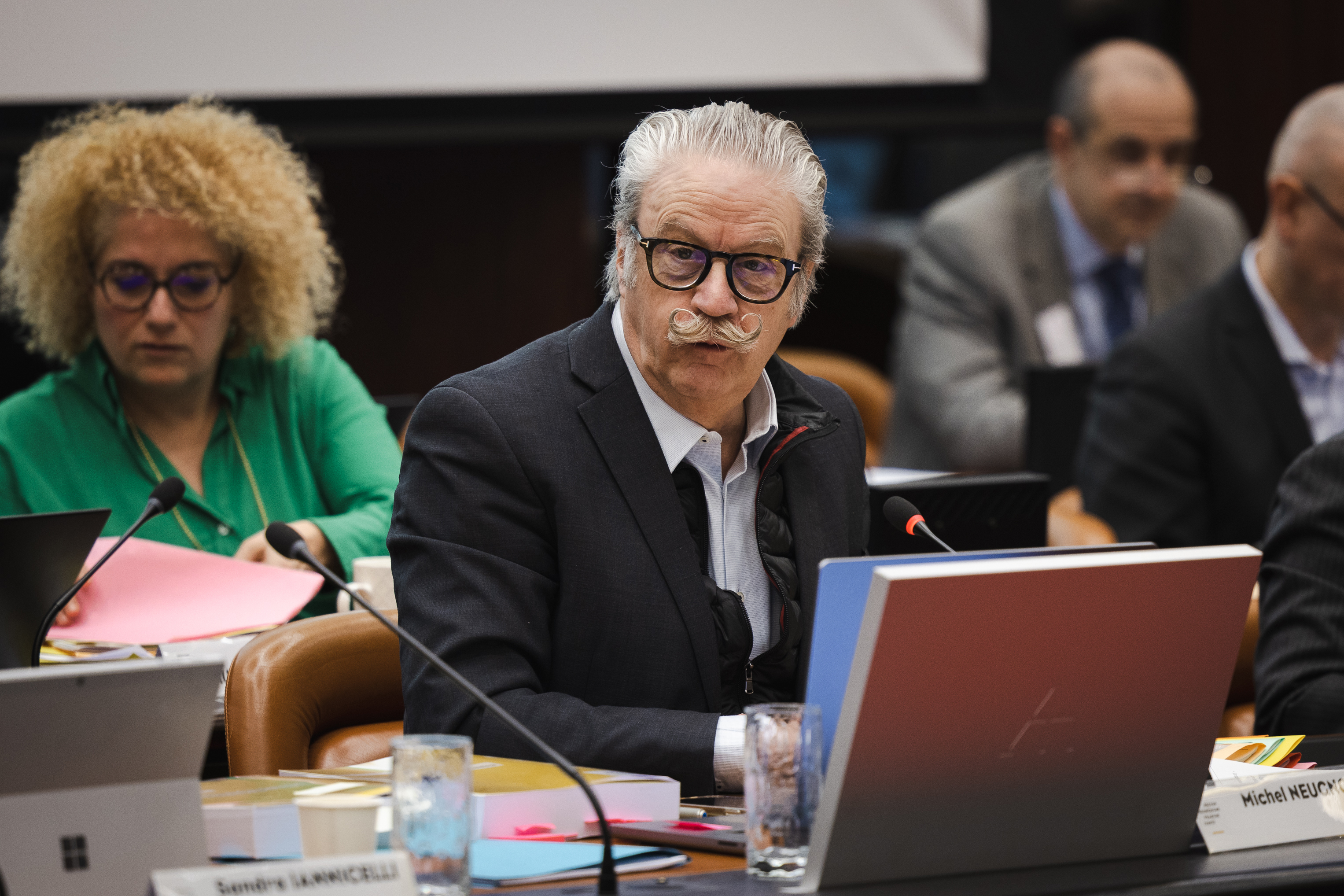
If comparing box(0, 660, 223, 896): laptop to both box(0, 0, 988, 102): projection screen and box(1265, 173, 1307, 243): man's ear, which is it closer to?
box(1265, 173, 1307, 243): man's ear

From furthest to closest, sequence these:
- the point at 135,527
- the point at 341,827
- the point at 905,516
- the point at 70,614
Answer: the point at 70,614 < the point at 135,527 < the point at 905,516 < the point at 341,827

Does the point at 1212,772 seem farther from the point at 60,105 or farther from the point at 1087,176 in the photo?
the point at 60,105

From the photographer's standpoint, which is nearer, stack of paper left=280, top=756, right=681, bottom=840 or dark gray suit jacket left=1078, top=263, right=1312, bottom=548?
stack of paper left=280, top=756, right=681, bottom=840

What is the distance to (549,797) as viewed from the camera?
1335 millimetres

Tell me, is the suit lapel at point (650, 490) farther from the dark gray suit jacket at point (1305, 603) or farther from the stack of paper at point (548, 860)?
the dark gray suit jacket at point (1305, 603)

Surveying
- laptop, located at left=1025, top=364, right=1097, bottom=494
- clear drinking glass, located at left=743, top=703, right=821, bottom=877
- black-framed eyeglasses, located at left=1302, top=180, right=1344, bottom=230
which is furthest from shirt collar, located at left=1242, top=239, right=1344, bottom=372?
clear drinking glass, located at left=743, top=703, right=821, bottom=877

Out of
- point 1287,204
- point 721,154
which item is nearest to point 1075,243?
point 1287,204

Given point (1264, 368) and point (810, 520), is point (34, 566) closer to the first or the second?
point (810, 520)

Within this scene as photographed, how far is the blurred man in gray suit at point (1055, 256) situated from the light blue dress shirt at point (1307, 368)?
110 cm

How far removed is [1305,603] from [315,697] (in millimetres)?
1287

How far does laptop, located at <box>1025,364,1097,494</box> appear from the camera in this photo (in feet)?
12.2

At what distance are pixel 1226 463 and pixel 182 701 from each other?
2612mm

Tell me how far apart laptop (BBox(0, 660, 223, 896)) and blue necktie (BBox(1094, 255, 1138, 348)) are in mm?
3940

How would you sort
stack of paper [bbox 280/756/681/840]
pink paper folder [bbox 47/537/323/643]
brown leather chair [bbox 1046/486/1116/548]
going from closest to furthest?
stack of paper [bbox 280/756/681/840]
pink paper folder [bbox 47/537/323/643]
brown leather chair [bbox 1046/486/1116/548]
